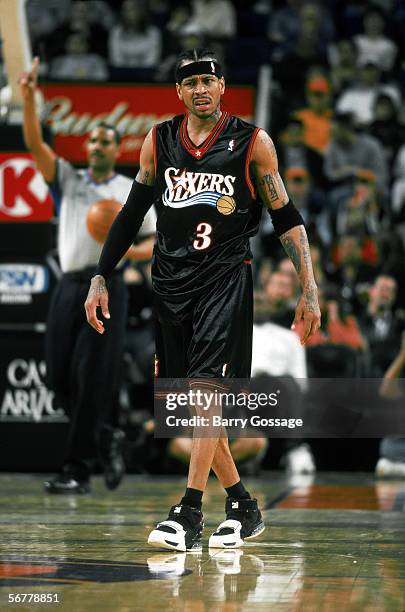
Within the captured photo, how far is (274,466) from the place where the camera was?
9.50 m

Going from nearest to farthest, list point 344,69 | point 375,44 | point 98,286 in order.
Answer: point 98,286 < point 344,69 < point 375,44

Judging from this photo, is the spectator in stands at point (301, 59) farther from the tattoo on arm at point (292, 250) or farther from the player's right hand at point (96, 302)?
the player's right hand at point (96, 302)

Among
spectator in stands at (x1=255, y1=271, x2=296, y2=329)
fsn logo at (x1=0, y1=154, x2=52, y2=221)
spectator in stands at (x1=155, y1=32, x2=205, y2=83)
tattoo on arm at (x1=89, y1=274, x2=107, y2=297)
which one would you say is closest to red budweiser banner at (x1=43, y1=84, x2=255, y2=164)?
fsn logo at (x1=0, y1=154, x2=52, y2=221)

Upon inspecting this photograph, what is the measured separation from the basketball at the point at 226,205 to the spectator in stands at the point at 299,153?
305 inches

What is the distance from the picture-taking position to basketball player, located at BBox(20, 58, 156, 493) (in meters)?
7.42

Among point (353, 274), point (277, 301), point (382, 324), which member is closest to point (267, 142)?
point (277, 301)

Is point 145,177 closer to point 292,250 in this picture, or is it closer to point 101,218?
point 292,250

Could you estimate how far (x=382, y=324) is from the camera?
996 cm

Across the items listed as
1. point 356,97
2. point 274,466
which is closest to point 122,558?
point 274,466

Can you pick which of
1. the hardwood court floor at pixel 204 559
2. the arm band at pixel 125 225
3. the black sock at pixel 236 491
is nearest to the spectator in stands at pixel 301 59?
the hardwood court floor at pixel 204 559

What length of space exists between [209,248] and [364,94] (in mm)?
9298

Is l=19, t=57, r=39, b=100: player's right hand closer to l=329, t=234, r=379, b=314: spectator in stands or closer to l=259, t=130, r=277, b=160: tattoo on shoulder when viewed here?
l=259, t=130, r=277, b=160: tattoo on shoulder

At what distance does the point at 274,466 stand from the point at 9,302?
2454 millimetres

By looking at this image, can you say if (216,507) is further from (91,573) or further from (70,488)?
(91,573)
